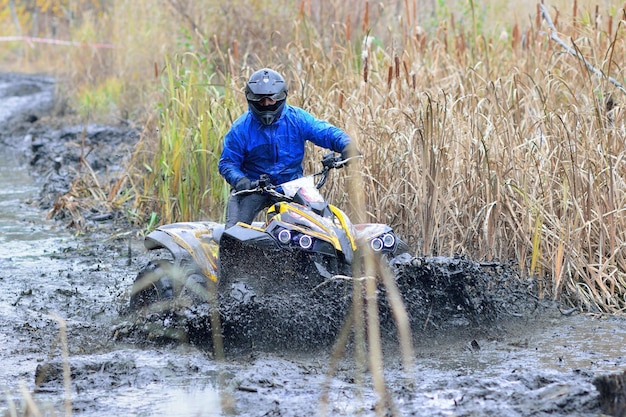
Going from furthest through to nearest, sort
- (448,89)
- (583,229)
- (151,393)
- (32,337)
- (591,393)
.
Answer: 1. (448,89)
2. (583,229)
3. (32,337)
4. (151,393)
5. (591,393)

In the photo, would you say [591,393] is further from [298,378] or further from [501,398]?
[298,378]

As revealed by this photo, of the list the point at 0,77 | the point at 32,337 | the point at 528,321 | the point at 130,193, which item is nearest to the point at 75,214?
the point at 130,193

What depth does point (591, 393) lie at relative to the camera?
4.05m

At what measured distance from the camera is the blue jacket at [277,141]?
6.10 meters

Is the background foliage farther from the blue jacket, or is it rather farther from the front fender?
the front fender

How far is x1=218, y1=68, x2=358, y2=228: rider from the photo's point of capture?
19.7 ft

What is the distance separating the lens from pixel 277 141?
609 cm

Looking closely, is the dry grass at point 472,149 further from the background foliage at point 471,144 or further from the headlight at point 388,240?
the headlight at point 388,240

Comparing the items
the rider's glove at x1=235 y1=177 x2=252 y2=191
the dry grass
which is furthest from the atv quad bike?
the dry grass

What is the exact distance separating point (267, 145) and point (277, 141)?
0.07 metres

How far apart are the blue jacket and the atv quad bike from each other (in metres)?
0.36

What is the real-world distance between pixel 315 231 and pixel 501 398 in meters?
1.58

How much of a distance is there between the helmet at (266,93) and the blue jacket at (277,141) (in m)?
0.11

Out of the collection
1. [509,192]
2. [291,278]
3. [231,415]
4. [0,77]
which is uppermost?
[0,77]
